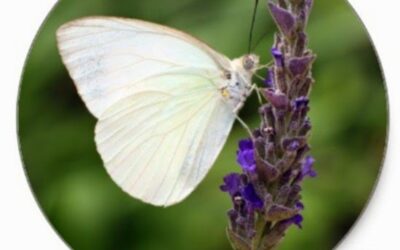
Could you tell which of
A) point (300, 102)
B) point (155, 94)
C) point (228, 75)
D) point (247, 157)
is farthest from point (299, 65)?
point (155, 94)

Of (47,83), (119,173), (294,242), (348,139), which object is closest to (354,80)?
(348,139)

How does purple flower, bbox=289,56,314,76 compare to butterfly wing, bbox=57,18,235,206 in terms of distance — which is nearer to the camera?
purple flower, bbox=289,56,314,76

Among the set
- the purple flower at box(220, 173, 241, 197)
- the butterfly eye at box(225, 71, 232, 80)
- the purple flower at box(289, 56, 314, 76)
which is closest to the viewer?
the purple flower at box(289, 56, 314, 76)

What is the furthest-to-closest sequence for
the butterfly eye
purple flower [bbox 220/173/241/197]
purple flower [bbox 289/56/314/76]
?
the butterfly eye → purple flower [bbox 220/173/241/197] → purple flower [bbox 289/56/314/76]

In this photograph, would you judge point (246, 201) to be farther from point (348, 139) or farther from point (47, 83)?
point (47, 83)

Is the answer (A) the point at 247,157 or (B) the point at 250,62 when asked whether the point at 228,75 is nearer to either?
(B) the point at 250,62

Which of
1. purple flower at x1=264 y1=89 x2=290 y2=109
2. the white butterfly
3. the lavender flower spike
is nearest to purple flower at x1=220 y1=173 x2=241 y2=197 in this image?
the lavender flower spike

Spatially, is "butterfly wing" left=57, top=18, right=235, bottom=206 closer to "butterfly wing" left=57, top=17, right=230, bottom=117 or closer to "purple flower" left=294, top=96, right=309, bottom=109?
"butterfly wing" left=57, top=17, right=230, bottom=117

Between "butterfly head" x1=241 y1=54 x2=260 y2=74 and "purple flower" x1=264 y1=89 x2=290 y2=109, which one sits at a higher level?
"butterfly head" x1=241 y1=54 x2=260 y2=74

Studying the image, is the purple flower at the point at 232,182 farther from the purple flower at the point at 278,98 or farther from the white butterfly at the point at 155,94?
the white butterfly at the point at 155,94
